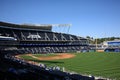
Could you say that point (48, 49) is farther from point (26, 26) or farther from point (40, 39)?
point (26, 26)

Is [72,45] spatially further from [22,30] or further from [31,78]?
[31,78]

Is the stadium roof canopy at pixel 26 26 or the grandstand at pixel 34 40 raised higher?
the stadium roof canopy at pixel 26 26

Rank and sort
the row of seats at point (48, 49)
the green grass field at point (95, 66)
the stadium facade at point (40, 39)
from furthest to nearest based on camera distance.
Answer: the stadium facade at point (40, 39) → the row of seats at point (48, 49) → the green grass field at point (95, 66)

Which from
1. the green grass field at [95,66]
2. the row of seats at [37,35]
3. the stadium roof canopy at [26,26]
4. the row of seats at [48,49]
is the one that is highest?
the stadium roof canopy at [26,26]

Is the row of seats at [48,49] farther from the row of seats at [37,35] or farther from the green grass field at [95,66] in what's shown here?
the green grass field at [95,66]

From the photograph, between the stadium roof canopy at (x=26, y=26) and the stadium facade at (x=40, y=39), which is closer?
the stadium roof canopy at (x=26, y=26)

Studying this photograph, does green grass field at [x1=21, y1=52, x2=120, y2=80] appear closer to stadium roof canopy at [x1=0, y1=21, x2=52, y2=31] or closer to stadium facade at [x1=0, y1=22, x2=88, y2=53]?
stadium facade at [x1=0, y1=22, x2=88, y2=53]

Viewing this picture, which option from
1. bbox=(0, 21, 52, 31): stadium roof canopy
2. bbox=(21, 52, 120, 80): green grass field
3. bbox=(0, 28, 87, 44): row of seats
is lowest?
bbox=(21, 52, 120, 80): green grass field

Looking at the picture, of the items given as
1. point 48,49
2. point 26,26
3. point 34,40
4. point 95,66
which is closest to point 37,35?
point 34,40

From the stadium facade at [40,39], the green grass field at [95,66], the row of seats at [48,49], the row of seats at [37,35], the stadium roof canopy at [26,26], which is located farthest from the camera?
the row of seats at [37,35]

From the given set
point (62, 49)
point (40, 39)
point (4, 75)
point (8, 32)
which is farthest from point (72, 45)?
point (4, 75)

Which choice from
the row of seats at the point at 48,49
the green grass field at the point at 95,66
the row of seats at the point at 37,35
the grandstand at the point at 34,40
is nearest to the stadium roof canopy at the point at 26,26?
the grandstand at the point at 34,40

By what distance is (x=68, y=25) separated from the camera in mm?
95750

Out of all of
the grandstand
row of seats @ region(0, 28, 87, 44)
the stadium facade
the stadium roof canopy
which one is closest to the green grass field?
the grandstand
